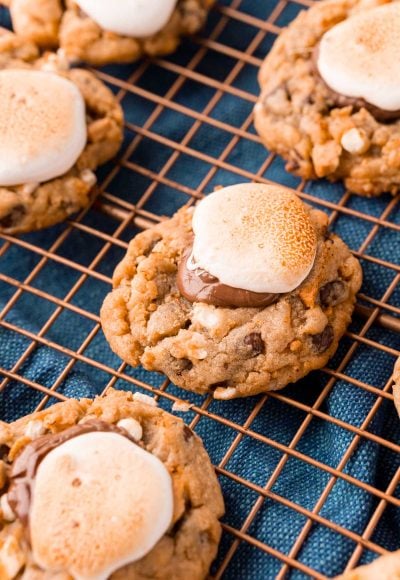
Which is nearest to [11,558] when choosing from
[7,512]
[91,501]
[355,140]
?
[7,512]

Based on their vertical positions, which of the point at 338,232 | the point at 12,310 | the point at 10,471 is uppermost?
the point at 338,232

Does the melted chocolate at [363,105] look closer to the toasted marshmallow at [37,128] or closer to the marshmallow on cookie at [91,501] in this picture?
the toasted marshmallow at [37,128]

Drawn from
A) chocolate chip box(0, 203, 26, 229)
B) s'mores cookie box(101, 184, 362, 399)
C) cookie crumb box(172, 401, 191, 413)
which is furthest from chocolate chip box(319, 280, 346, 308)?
chocolate chip box(0, 203, 26, 229)

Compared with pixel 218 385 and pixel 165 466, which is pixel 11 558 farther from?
pixel 218 385

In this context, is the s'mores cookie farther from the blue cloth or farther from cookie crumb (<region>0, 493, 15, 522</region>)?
cookie crumb (<region>0, 493, 15, 522</region>)

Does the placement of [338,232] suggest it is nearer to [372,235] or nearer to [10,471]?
[372,235]

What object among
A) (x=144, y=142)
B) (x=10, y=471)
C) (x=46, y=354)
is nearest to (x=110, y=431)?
(x=10, y=471)
